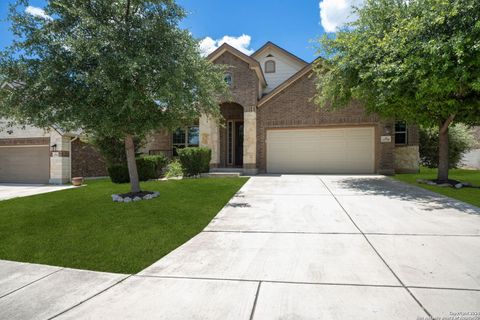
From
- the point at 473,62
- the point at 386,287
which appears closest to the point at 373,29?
the point at 473,62

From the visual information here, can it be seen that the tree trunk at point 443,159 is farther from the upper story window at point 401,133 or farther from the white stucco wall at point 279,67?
the white stucco wall at point 279,67

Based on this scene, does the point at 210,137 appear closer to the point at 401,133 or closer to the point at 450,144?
the point at 401,133

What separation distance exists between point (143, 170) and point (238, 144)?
628cm

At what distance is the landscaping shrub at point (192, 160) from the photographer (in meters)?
12.7

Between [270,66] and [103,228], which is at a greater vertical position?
[270,66]

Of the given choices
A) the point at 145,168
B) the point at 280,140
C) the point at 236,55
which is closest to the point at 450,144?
the point at 280,140

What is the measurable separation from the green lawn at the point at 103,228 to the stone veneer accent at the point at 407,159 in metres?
11.5

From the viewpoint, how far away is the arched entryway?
1644 centimetres

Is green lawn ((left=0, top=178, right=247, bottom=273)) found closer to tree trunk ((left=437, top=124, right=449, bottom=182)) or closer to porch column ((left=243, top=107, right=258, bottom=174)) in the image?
porch column ((left=243, top=107, right=258, bottom=174))

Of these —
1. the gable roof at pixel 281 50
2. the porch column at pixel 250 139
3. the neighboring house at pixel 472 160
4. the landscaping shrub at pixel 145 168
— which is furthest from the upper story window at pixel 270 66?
the neighboring house at pixel 472 160

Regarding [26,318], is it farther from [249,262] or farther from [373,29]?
[373,29]

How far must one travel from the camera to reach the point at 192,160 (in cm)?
1273

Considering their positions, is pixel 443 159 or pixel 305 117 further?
pixel 305 117

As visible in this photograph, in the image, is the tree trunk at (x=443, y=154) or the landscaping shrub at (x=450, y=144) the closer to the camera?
the tree trunk at (x=443, y=154)
